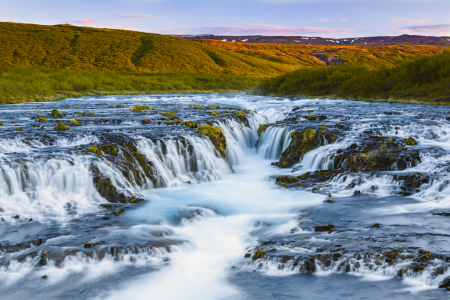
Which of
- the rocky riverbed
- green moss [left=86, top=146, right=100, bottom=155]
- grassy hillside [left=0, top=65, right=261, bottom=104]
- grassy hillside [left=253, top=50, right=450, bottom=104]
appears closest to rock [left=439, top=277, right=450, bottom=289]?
the rocky riverbed

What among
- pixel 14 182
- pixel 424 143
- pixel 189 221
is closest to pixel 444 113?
pixel 424 143

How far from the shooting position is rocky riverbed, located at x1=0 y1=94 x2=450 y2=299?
8.18 metres

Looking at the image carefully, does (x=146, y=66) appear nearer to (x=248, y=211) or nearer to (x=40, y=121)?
(x=40, y=121)

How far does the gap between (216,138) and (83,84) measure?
4963cm

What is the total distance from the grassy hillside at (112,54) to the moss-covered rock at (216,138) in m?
98.7

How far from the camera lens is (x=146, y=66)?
121m

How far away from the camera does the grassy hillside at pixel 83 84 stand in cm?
4433

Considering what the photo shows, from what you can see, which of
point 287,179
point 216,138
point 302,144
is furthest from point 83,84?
point 287,179

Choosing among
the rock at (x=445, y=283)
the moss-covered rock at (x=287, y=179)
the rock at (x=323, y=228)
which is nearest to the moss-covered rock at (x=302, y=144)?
the moss-covered rock at (x=287, y=179)

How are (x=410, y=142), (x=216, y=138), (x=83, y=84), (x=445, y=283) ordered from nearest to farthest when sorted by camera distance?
(x=445, y=283) → (x=410, y=142) → (x=216, y=138) → (x=83, y=84)

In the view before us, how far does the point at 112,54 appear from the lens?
13038cm

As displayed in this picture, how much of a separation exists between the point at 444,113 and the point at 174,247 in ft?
82.7

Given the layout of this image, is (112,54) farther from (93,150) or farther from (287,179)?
(287,179)

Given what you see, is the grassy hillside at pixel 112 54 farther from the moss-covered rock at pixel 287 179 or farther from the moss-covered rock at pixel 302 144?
the moss-covered rock at pixel 287 179
